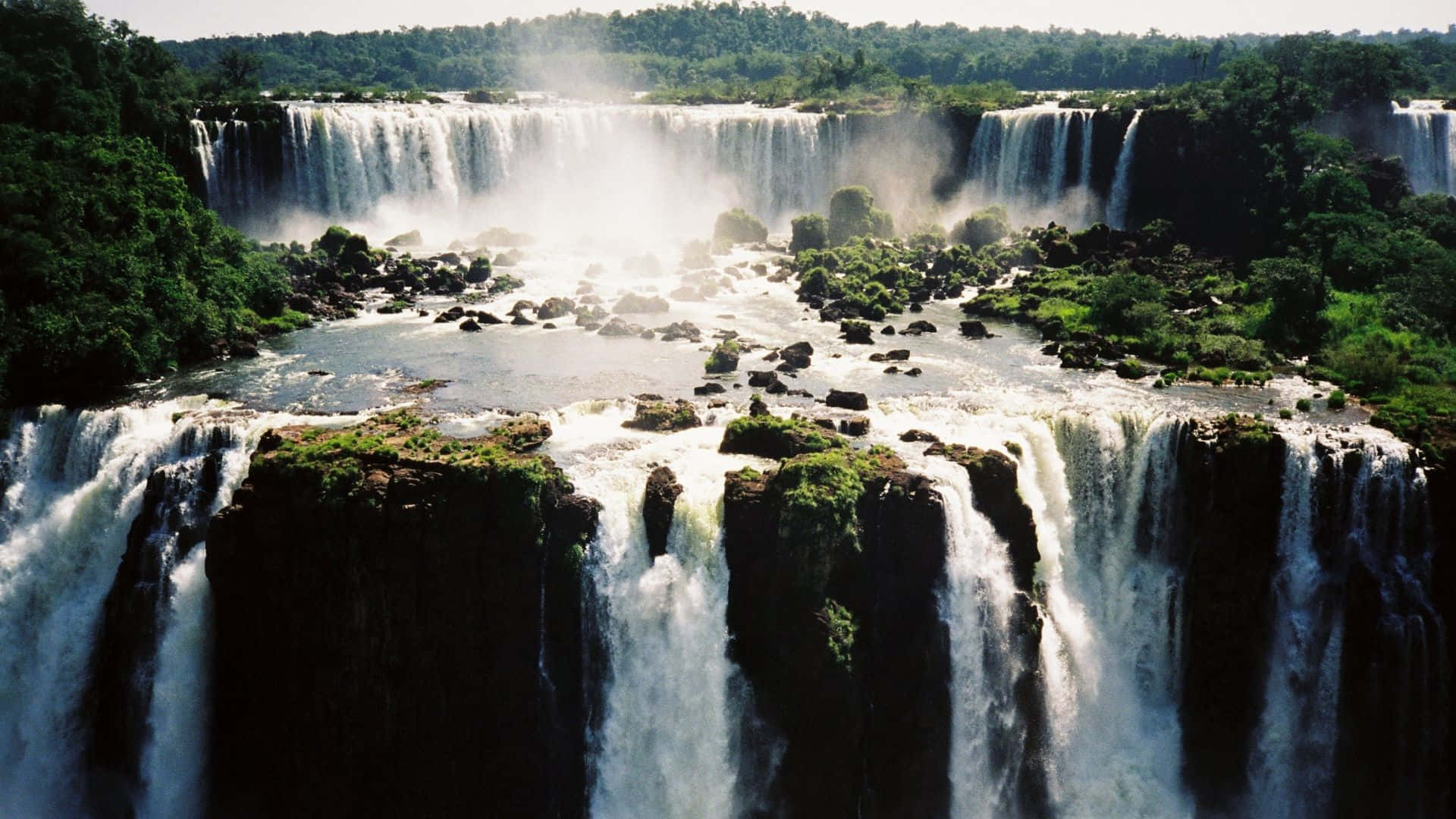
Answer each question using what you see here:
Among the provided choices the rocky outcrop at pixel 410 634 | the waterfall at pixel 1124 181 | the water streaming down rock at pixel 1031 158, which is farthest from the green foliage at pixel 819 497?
the water streaming down rock at pixel 1031 158

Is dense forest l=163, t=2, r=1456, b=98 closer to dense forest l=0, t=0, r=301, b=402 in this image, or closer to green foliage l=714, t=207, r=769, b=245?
green foliage l=714, t=207, r=769, b=245

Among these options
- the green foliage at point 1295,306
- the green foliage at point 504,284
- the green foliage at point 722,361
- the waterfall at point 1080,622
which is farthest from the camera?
the green foliage at point 504,284

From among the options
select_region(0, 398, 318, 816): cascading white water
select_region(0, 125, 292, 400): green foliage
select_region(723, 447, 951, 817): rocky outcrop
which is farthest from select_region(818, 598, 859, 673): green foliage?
select_region(0, 125, 292, 400): green foliage

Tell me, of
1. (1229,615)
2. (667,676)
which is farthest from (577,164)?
(1229,615)

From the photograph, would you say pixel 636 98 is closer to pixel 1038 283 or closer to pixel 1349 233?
pixel 1038 283

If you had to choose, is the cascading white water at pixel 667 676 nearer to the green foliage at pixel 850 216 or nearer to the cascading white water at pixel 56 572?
the cascading white water at pixel 56 572

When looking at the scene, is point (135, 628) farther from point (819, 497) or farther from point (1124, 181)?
point (1124, 181)

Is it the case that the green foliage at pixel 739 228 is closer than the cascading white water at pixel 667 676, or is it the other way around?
the cascading white water at pixel 667 676
